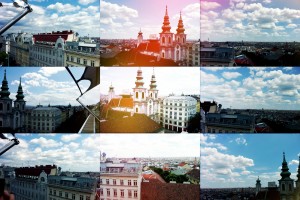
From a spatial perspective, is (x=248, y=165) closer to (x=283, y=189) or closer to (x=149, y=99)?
(x=283, y=189)

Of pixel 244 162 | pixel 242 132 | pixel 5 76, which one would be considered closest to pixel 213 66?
pixel 242 132

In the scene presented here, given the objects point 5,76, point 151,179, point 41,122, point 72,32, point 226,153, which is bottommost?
point 151,179

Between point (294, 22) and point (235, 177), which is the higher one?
point (294, 22)

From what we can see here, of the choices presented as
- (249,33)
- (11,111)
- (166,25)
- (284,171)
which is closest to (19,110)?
(11,111)

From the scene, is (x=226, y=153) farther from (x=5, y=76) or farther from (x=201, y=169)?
(x=5, y=76)

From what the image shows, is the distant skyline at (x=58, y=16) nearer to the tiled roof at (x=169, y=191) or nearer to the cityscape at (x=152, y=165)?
the cityscape at (x=152, y=165)

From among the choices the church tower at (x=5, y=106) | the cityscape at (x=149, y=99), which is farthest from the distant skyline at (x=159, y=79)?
the church tower at (x=5, y=106)
